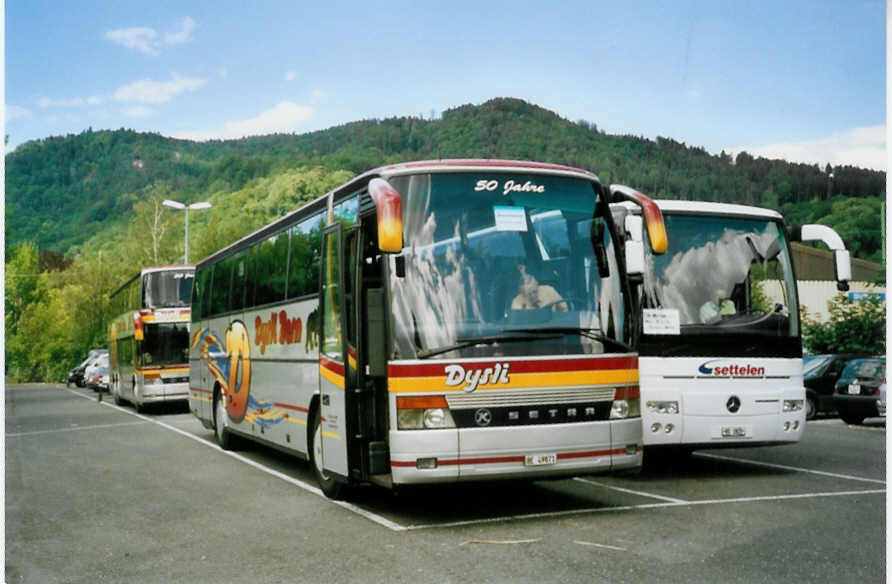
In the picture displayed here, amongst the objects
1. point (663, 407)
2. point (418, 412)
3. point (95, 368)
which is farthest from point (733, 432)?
point (95, 368)

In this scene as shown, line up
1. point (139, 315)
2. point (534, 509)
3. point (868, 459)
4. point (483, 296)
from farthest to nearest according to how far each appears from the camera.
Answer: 1. point (139, 315)
2. point (868, 459)
3. point (534, 509)
4. point (483, 296)

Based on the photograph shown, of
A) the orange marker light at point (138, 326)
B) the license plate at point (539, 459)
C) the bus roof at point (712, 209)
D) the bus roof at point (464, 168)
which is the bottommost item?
the license plate at point (539, 459)

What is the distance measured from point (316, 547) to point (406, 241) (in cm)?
264

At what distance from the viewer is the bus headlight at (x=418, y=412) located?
27.1ft

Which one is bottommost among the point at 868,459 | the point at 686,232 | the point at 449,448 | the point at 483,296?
the point at 868,459

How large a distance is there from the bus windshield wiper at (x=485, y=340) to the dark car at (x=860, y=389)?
569 inches

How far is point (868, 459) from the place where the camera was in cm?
1391

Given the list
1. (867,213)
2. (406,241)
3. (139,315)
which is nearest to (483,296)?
(406,241)

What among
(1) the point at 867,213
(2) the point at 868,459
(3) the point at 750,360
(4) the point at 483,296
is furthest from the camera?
(1) the point at 867,213

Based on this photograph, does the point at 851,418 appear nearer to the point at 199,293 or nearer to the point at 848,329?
the point at 848,329

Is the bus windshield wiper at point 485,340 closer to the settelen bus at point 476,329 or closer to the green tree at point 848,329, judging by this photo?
the settelen bus at point 476,329

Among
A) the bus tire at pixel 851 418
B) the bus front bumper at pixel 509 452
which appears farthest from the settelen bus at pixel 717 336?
the bus tire at pixel 851 418

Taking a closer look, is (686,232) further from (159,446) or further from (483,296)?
(159,446)

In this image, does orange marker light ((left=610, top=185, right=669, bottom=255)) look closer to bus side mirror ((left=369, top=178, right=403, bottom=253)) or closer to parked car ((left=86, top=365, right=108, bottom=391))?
bus side mirror ((left=369, top=178, right=403, bottom=253))
